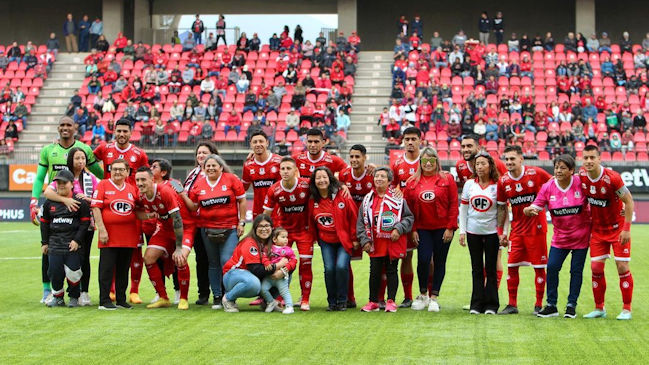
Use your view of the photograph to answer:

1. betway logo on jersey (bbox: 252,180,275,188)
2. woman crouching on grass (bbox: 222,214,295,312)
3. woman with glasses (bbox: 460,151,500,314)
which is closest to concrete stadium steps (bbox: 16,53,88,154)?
betway logo on jersey (bbox: 252,180,275,188)

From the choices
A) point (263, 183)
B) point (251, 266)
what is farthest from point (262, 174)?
point (251, 266)

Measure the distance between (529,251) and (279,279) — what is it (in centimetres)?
277

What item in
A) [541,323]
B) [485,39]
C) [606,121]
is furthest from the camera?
[485,39]

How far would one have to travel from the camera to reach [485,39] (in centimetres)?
3734

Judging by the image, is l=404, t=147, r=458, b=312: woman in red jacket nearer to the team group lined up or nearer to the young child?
the team group lined up

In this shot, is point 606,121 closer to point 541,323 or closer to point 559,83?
point 559,83

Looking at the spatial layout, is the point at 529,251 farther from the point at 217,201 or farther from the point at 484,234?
the point at 217,201

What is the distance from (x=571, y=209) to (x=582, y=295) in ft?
8.70

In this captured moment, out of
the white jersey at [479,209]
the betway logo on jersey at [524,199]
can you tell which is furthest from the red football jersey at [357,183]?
the betway logo on jersey at [524,199]

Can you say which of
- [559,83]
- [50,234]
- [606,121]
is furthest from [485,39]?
[50,234]

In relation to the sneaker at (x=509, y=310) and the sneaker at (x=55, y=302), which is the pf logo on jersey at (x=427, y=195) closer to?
the sneaker at (x=509, y=310)

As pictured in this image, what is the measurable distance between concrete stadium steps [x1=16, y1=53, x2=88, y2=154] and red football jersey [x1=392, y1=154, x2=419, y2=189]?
78.2 feet

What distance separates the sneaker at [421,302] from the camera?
428 inches

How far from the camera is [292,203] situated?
1109 centimetres
